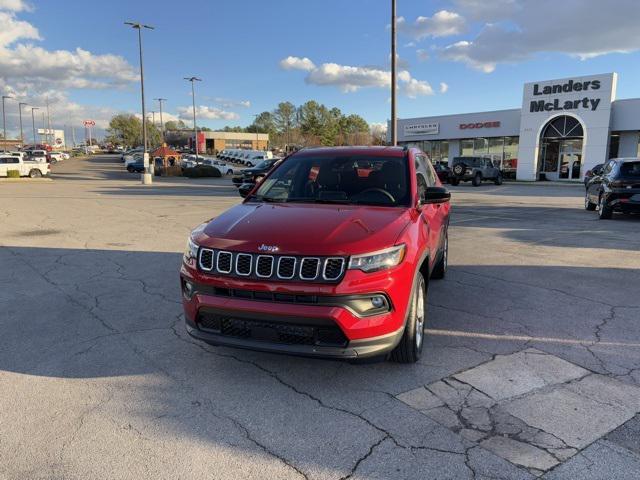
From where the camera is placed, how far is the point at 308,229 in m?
3.63

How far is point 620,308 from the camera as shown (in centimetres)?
558

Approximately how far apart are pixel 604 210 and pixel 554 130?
2768cm

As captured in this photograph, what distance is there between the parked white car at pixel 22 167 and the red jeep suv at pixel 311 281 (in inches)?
1437

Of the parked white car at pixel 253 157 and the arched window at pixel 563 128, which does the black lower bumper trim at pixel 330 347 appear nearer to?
the arched window at pixel 563 128

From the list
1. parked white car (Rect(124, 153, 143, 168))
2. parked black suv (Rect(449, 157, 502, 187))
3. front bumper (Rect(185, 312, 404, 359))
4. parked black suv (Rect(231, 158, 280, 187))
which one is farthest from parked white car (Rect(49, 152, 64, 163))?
front bumper (Rect(185, 312, 404, 359))

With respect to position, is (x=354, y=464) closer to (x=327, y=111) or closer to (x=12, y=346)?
(x=12, y=346)

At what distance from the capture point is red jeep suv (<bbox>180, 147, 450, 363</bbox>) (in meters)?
3.30

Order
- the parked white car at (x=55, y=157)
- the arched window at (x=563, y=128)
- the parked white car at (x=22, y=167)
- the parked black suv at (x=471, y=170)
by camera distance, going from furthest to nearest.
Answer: the parked white car at (x=55, y=157) → the arched window at (x=563, y=128) → the parked white car at (x=22, y=167) → the parked black suv at (x=471, y=170)

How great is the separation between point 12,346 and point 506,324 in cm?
A: 469

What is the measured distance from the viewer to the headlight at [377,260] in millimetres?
3342

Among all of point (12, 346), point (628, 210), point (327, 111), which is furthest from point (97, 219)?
point (327, 111)

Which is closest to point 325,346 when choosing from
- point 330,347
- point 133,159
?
point 330,347

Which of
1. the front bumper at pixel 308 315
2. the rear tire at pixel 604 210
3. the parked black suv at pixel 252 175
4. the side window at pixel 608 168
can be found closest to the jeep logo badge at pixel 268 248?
the front bumper at pixel 308 315

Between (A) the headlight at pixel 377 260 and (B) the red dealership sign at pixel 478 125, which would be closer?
(A) the headlight at pixel 377 260
